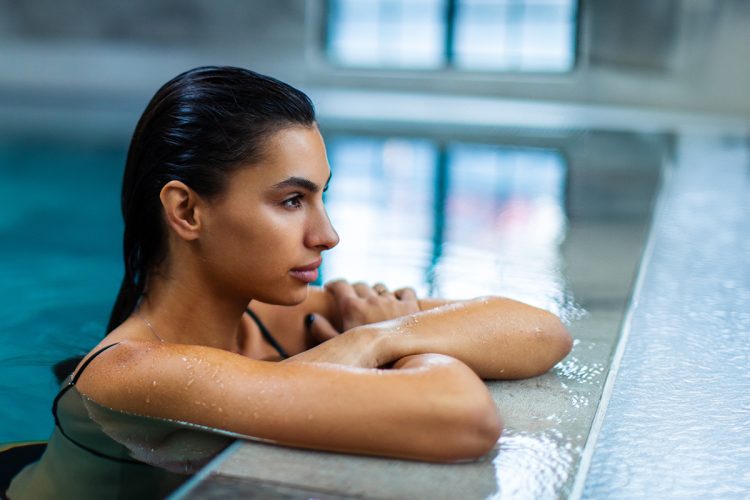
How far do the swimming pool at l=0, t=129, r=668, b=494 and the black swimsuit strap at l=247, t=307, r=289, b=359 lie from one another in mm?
550

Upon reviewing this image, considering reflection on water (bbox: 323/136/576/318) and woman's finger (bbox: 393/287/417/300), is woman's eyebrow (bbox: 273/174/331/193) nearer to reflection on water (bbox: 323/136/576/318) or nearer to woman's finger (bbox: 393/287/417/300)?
woman's finger (bbox: 393/287/417/300)

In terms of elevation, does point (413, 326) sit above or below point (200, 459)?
above

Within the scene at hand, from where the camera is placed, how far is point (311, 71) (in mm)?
13383

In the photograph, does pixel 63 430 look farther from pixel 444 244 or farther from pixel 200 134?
pixel 444 244

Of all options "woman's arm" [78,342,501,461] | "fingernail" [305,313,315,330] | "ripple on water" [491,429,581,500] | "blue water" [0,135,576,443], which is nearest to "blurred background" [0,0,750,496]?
"blue water" [0,135,576,443]

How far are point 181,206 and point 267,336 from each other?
0.62 metres

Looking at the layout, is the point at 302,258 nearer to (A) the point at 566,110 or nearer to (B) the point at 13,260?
(B) the point at 13,260

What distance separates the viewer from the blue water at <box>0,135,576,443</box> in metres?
3.31

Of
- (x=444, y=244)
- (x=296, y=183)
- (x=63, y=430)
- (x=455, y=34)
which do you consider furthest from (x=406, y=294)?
(x=455, y=34)

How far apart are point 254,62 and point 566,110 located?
454 centimetres

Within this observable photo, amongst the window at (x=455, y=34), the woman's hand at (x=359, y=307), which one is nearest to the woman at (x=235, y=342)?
the woman's hand at (x=359, y=307)

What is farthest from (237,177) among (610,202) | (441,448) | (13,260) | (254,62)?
(254,62)

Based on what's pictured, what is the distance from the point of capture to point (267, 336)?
256 centimetres

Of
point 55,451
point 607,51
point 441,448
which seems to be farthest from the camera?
point 607,51
